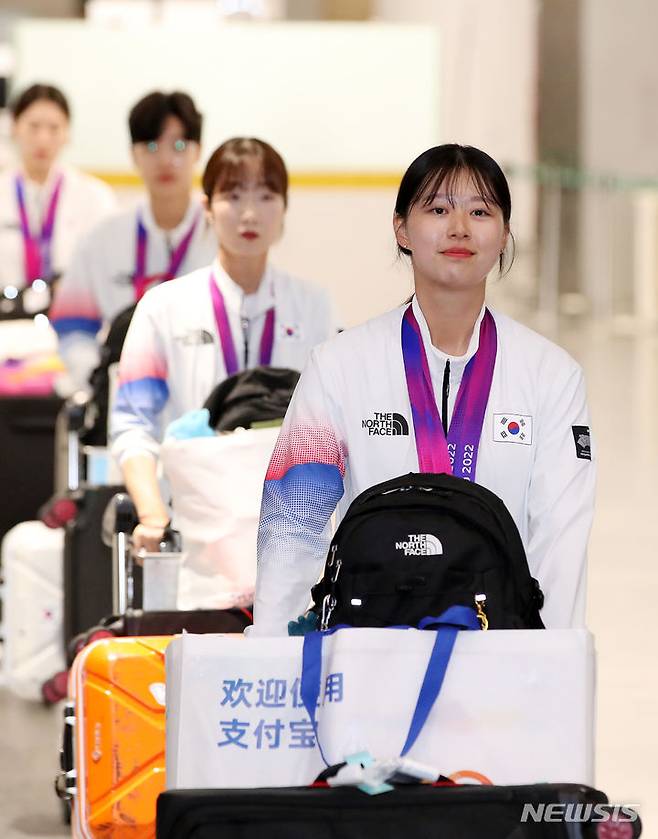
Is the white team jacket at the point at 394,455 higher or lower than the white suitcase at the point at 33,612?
higher

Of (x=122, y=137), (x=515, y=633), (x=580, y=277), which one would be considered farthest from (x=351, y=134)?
(x=515, y=633)

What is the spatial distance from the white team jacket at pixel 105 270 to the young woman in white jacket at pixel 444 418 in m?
2.58

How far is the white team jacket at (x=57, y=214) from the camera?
8.12 m

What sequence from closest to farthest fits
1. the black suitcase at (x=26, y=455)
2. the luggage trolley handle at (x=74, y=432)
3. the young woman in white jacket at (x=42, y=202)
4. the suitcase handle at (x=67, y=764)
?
the suitcase handle at (x=67, y=764), the luggage trolley handle at (x=74, y=432), the black suitcase at (x=26, y=455), the young woman in white jacket at (x=42, y=202)

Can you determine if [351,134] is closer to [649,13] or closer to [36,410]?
[36,410]

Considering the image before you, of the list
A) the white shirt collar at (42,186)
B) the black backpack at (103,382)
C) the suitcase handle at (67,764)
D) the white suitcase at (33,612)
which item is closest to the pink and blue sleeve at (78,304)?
the black backpack at (103,382)

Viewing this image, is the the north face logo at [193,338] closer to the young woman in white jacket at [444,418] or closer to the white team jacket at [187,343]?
the white team jacket at [187,343]

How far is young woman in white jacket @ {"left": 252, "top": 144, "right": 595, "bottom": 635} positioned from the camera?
2.92m

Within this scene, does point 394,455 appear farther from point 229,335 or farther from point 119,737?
point 229,335

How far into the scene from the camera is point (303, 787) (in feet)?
8.31

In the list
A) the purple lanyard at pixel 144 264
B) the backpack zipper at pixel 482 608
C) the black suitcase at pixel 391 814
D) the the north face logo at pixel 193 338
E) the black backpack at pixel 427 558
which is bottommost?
the black suitcase at pixel 391 814

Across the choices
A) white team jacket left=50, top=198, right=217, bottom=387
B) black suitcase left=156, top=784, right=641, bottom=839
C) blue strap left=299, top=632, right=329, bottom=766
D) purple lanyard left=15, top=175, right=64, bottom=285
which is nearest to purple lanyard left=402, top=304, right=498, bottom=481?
blue strap left=299, top=632, right=329, bottom=766

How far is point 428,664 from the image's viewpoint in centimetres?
261

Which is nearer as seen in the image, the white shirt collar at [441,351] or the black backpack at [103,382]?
the white shirt collar at [441,351]
